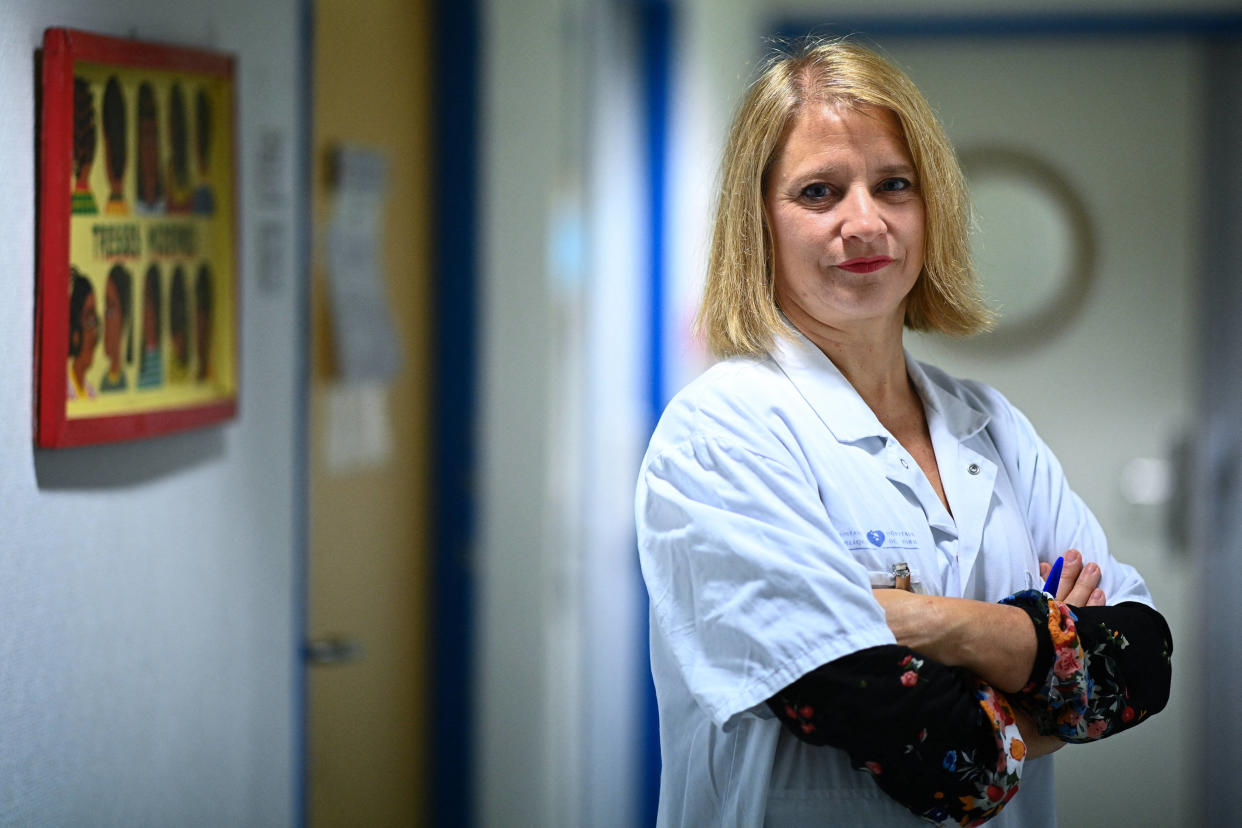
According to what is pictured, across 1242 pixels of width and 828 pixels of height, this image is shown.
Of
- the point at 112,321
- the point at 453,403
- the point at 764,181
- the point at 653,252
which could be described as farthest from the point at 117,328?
the point at 653,252

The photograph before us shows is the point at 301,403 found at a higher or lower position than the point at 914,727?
higher

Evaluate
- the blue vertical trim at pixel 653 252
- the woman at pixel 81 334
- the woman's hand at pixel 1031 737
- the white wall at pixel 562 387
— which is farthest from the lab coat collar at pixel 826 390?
the blue vertical trim at pixel 653 252

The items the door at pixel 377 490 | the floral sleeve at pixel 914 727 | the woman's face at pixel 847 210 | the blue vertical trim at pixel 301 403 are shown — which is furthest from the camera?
the door at pixel 377 490

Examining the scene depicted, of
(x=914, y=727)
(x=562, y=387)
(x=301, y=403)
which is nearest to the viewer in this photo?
(x=914, y=727)

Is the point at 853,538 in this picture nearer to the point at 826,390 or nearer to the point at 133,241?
the point at 826,390

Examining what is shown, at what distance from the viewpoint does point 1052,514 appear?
1110mm

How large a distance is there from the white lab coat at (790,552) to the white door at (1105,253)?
4.38ft

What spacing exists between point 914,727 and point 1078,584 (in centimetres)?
27

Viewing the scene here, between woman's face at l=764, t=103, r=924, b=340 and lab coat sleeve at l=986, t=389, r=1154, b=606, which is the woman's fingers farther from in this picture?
woman's face at l=764, t=103, r=924, b=340

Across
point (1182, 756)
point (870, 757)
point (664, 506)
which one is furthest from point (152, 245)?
point (1182, 756)

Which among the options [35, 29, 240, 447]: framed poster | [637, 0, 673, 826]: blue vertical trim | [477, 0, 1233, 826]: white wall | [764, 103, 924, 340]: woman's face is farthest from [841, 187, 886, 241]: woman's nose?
[637, 0, 673, 826]: blue vertical trim

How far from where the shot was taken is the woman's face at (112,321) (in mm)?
1239

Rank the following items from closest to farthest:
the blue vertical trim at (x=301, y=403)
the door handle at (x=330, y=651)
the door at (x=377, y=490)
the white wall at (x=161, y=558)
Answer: the white wall at (x=161, y=558) → the blue vertical trim at (x=301, y=403) → the door handle at (x=330, y=651) → the door at (x=377, y=490)

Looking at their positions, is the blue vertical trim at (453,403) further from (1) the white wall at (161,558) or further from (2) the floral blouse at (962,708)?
(2) the floral blouse at (962,708)
